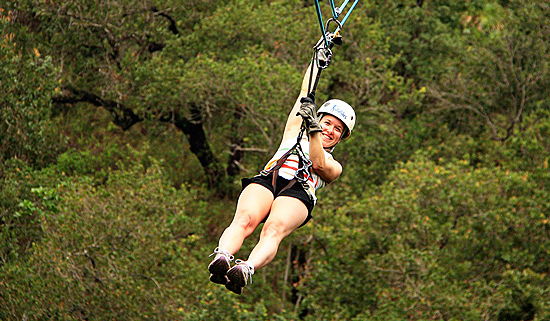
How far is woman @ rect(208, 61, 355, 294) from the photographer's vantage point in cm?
543

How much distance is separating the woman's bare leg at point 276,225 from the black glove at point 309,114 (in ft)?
1.79

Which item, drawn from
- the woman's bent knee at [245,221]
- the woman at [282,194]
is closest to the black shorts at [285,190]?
the woman at [282,194]

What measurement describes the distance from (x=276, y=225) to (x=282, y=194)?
0.88 feet

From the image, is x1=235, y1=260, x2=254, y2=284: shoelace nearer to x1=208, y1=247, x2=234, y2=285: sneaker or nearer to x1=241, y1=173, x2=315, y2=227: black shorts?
x1=208, y1=247, x2=234, y2=285: sneaker

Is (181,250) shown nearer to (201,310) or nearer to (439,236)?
(201,310)

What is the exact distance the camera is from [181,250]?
15664mm

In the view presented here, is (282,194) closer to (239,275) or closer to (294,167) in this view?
(294,167)

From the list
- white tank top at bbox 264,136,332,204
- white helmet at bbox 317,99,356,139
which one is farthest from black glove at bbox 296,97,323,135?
white helmet at bbox 317,99,356,139

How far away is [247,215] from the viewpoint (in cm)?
575

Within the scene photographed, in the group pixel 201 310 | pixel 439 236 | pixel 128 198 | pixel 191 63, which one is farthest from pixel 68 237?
pixel 439 236

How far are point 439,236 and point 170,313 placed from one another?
189 inches

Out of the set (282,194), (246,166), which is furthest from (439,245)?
(282,194)

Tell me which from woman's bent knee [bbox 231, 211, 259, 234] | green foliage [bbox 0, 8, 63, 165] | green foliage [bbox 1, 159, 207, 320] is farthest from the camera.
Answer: green foliage [bbox 0, 8, 63, 165]

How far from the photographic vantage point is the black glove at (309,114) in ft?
17.9
